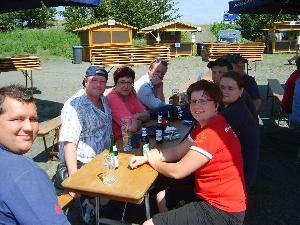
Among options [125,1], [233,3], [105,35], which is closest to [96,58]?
[233,3]

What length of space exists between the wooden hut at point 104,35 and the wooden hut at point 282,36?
10858 mm

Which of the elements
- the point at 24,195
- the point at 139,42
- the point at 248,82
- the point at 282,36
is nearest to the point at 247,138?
the point at 24,195

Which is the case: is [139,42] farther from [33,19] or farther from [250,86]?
[250,86]

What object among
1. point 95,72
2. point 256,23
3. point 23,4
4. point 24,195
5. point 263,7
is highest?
point 256,23

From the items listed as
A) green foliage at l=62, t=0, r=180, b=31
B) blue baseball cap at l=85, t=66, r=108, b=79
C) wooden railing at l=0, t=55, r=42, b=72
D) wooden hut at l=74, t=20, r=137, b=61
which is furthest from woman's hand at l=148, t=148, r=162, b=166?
green foliage at l=62, t=0, r=180, b=31

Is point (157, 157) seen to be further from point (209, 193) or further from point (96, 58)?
point (96, 58)

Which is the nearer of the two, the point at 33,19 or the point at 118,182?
the point at 118,182

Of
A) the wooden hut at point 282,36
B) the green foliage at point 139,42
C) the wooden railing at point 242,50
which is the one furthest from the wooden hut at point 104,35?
the wooden hut at point 282,36

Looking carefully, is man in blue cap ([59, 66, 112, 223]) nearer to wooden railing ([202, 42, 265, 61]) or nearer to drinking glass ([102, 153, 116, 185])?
drinking glass ([102, 153, 116, 185])

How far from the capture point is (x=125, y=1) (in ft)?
118

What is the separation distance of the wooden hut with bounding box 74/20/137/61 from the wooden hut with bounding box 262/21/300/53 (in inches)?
427

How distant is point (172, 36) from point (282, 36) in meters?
8.72

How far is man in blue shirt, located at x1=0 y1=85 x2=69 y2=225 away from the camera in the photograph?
154 cm

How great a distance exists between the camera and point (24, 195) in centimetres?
153
